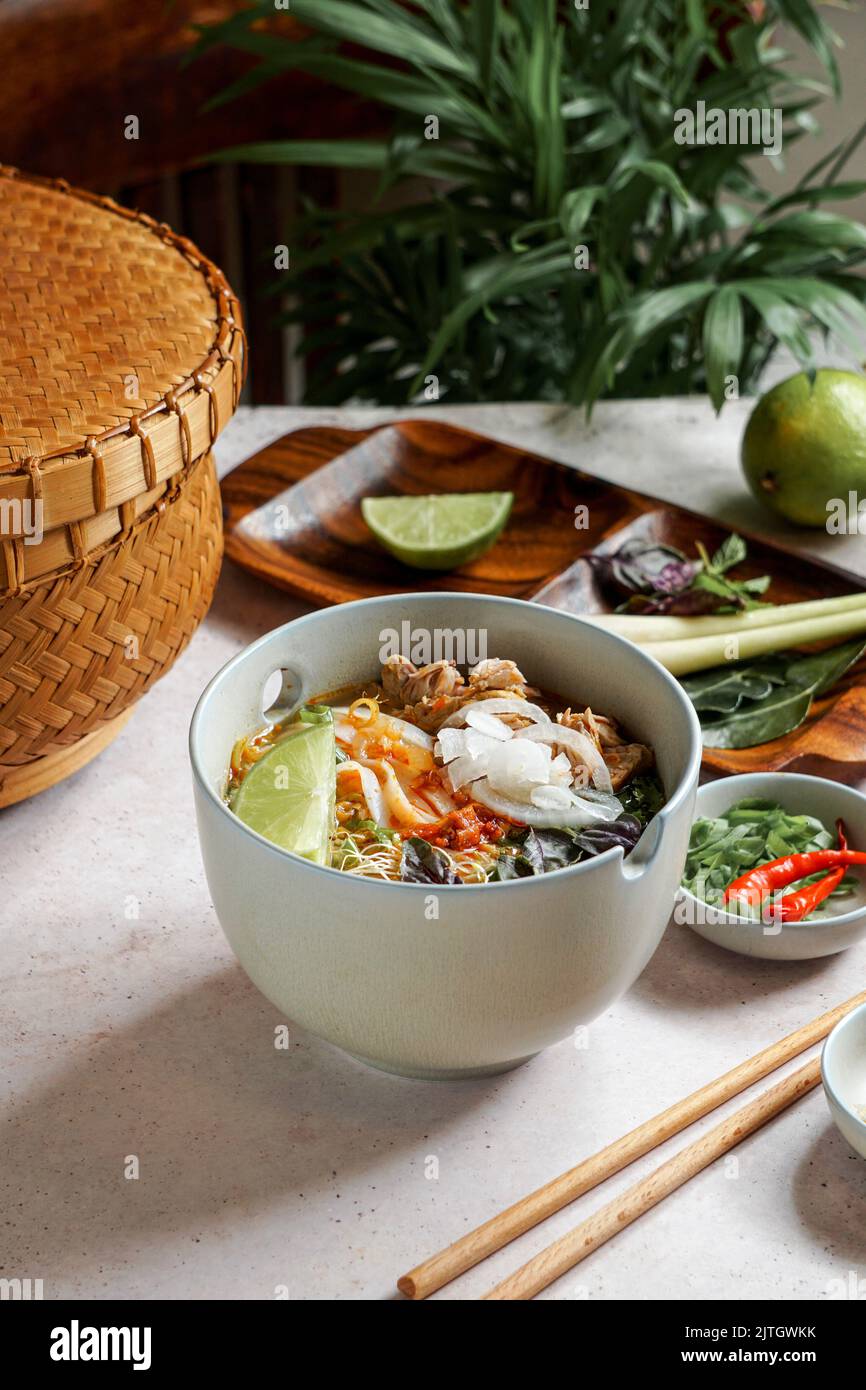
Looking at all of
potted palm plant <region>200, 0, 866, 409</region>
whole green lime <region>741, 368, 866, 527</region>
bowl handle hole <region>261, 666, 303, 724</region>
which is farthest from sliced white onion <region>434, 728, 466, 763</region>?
potted palm plant <region>200, 0, 866, 409</region>

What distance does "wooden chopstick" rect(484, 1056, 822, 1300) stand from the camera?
2.73 ft

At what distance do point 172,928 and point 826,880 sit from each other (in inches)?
20.1

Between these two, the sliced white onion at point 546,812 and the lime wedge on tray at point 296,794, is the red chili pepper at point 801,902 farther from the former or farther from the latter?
the lime wedge on tray at point 296,794

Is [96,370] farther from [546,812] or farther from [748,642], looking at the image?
[748,642]

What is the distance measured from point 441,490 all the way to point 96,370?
2.20ft

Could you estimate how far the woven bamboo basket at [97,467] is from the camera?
3.26 ft

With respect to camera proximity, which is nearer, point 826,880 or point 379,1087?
point 379,1087

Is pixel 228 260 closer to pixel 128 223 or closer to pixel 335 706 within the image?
pixel 128 223

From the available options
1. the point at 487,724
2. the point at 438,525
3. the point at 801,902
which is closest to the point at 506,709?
the point at 487,724

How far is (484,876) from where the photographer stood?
91 cm

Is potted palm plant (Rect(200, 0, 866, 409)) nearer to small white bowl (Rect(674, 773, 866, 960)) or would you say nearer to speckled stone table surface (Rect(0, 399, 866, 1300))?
small white bowl (Rect(674, 773, 866, 960))

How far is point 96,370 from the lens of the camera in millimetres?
1071

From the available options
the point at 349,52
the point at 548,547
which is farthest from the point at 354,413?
the point at 349,52

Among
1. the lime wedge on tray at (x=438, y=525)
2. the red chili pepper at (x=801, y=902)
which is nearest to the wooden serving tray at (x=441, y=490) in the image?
the lime wedge on tray at (x=438, y=525)
